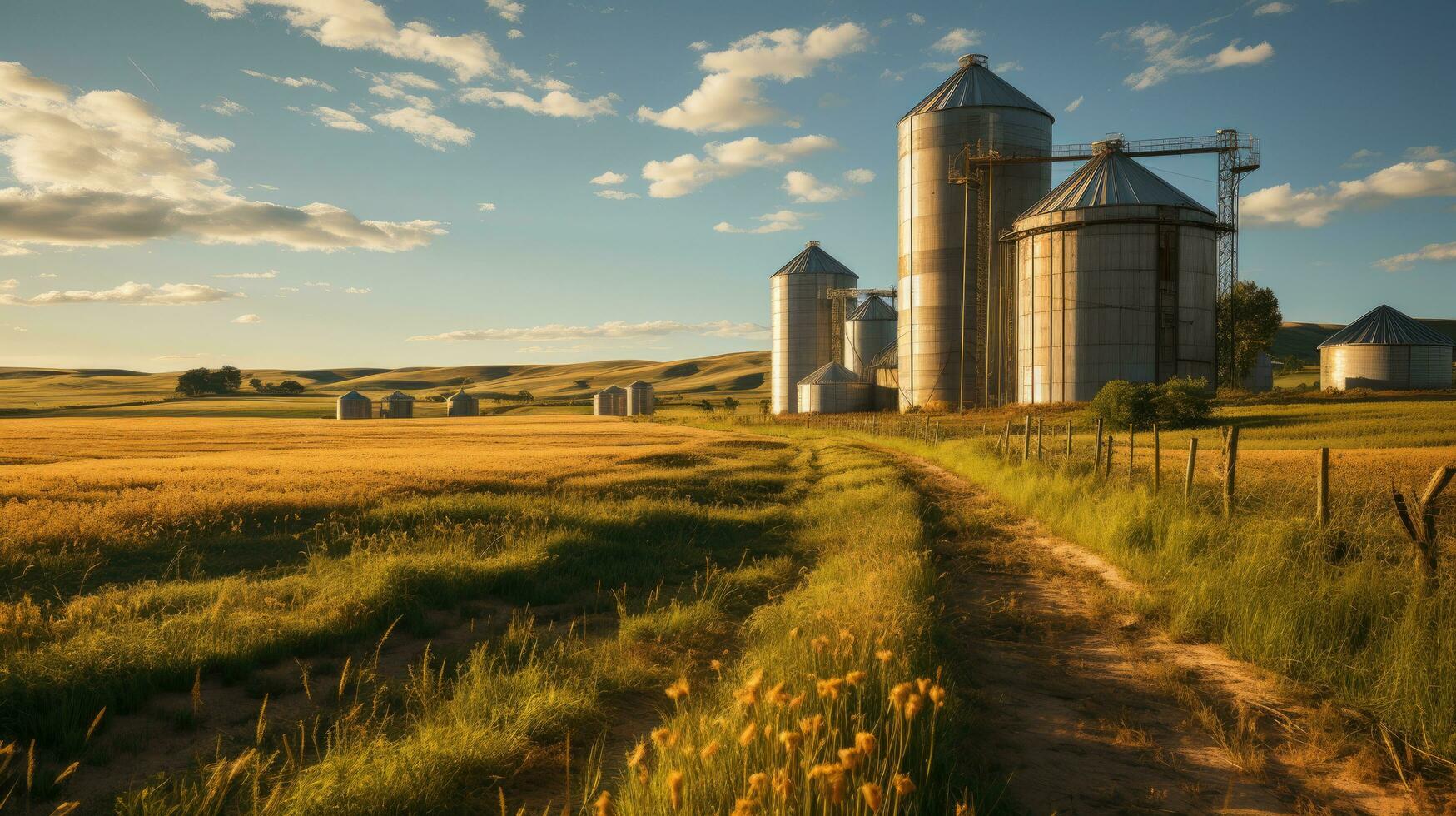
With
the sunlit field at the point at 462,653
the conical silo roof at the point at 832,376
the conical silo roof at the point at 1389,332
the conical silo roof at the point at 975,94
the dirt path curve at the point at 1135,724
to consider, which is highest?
the conical silo roof at the point at 975,94

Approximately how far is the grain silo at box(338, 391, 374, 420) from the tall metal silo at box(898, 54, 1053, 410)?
68.5 meters

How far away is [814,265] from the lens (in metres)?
75.1

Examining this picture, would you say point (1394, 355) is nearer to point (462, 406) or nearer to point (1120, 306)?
point (1120, 306)

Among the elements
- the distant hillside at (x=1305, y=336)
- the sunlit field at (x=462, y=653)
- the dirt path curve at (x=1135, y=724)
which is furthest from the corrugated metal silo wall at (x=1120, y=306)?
the distant hillside at (x=1305, y=336)

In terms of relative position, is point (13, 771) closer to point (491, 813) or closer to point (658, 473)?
point (491, 813)

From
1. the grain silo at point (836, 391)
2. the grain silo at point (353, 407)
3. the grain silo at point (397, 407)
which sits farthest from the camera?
the grain silo at point (397, 407)

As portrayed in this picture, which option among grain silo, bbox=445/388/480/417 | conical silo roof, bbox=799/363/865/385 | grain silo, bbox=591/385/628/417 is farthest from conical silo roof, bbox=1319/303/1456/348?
grain silo, bbox=445/388/480/417

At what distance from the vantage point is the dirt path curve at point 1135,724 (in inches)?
216

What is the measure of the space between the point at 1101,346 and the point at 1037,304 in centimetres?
423

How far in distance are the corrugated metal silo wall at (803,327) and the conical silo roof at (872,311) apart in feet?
6.11

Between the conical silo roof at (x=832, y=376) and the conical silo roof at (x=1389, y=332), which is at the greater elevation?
the conical silo roof at (x=1389, y=332)

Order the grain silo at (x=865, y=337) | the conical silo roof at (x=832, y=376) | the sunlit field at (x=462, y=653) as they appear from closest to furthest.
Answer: the sunlit field at (x=462, y=653), the conical silo roof at (x=832, y=376), the grain silo at (x=865, y=337)

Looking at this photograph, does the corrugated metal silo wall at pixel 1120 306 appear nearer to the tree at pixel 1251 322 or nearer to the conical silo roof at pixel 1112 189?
the conical silo roof at pixel 1112 189

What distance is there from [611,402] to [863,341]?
4084 cm
